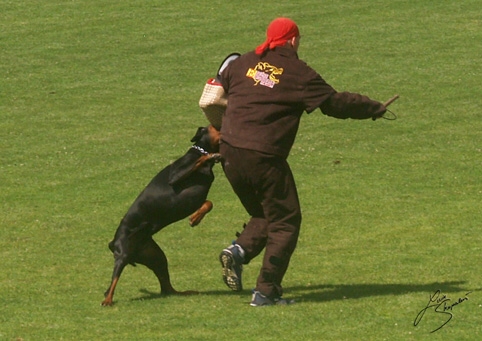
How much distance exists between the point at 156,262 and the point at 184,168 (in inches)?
33.2

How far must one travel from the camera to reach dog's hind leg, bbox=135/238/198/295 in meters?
10.0

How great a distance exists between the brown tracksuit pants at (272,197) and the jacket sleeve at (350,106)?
559 mm

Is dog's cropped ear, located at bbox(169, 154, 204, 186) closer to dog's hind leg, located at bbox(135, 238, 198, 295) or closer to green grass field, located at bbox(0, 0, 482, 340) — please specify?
dog's hind leg, located at bbox(135, 238, 198, 295)

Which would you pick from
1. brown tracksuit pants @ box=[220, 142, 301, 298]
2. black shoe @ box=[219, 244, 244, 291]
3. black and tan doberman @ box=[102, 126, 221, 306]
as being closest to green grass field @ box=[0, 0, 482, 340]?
black shoe @ box=[219, 244, 244, 291]

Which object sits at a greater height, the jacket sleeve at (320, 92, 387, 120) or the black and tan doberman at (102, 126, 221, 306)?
the jacket sleeve at (320, 92, 387, 120)

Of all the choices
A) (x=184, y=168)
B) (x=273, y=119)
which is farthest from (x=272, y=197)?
(x=184, y=168)

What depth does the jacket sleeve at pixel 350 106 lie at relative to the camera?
30.4 feet

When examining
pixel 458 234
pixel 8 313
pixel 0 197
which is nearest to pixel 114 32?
pixel 0 197

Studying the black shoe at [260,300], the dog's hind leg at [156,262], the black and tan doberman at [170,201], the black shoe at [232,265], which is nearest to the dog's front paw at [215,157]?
the black and tan doberman at [170,201]

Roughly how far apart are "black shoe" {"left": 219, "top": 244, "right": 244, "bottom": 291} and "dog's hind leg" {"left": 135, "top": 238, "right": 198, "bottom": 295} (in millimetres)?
475

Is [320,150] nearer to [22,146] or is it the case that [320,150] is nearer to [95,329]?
[22,146]

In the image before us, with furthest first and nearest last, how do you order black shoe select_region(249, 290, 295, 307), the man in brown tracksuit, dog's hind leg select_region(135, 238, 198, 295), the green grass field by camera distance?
dog's hind leg select_region(135, 238, 198, 295) → black shoe select_region(249, 290, 295, 307) → the green grass field → the man in brown tracksuit

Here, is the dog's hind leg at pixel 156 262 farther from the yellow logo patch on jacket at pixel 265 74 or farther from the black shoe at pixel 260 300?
the yellow logo patch on jacket at pixel 265 74

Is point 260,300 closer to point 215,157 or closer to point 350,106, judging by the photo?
point 215,157
